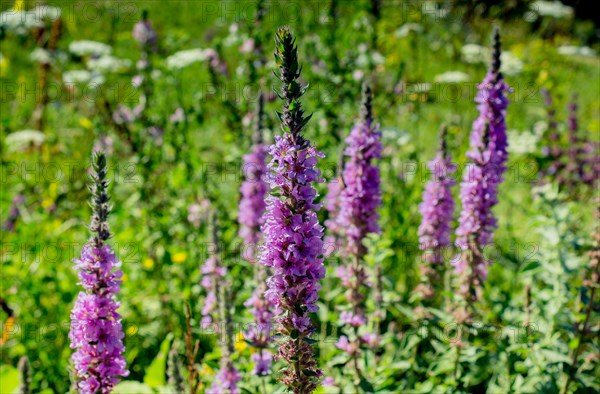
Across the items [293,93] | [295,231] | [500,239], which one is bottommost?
[500,239]

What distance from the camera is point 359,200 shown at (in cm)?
309

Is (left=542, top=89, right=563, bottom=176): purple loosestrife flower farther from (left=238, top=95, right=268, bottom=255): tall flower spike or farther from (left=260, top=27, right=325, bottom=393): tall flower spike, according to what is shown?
(left=260, top=27, right=325, bottom=393): tall flower spike

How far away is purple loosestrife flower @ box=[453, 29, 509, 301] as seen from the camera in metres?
2.95

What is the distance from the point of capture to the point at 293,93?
1778 millimetres

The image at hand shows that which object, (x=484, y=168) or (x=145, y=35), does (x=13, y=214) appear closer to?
(x=145, y=35)

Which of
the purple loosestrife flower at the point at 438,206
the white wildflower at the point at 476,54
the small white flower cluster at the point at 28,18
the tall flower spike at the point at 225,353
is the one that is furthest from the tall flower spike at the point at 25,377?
the small white flower cluster at the point at 28,18

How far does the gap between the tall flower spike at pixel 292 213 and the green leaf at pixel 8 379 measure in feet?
7.38

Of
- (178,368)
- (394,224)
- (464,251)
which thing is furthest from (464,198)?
(394,224)

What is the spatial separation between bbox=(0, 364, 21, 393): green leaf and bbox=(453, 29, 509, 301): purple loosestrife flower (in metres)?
2.72

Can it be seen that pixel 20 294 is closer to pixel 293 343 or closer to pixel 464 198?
pixel 293 343

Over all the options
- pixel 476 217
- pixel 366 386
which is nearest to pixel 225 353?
pixel 366 386

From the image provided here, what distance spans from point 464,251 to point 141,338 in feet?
8.41

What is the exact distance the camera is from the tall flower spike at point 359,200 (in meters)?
3.04

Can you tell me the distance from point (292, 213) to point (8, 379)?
2489mm
